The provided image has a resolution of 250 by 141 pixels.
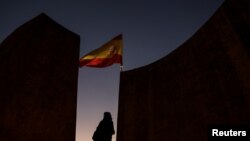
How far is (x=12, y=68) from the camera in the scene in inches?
339

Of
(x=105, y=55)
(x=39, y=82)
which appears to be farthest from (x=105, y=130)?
(x=105, y=55)

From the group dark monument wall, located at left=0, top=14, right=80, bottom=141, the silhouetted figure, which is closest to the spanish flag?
dark monument wall, located at left=0, top=14, right=80, bottom=141

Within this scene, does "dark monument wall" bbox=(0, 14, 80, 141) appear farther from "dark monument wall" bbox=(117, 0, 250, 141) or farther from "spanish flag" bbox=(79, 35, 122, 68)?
"dark monument wall" bbox=(117, 0, 250, 141)

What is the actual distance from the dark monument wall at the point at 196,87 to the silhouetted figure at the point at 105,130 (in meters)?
2.72

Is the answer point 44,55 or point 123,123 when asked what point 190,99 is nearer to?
point 123,123

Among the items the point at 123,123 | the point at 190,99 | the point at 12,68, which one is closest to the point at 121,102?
the point at 123,123

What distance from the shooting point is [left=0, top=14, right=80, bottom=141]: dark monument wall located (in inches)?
325

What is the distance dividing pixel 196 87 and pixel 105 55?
11.2 ft

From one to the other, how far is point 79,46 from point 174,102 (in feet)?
10.8

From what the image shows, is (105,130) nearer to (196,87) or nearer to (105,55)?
(196,87)

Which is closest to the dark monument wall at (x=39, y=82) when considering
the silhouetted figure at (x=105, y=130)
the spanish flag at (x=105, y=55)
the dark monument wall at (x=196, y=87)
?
the spanish flag at (x=105, y=55)

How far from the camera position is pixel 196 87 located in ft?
Result: 28.9

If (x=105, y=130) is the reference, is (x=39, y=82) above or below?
above

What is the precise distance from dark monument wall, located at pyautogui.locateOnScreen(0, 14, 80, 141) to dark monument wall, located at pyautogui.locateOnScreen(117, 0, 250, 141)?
2.82 m
